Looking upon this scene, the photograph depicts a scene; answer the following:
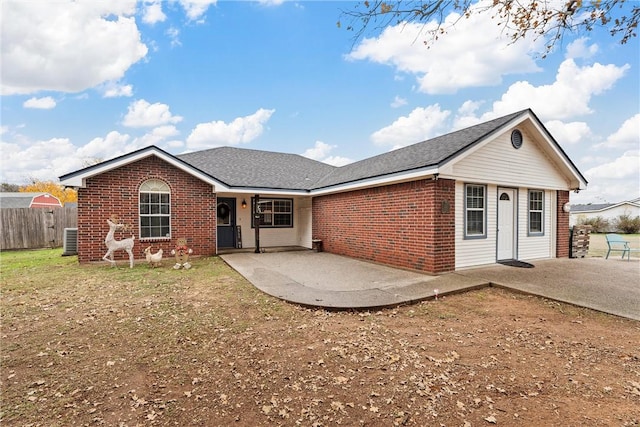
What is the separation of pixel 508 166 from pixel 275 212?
31.3 feet

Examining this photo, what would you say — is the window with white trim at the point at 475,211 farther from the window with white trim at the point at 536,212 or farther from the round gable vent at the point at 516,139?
the window with white trim at the point at 536,212

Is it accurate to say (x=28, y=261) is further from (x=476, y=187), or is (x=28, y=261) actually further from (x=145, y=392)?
(x=476, y=187)

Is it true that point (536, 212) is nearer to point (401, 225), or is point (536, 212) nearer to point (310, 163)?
point (401, 225)

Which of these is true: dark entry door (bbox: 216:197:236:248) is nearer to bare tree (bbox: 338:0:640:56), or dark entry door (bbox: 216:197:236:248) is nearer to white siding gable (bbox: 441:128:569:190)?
white siding gable (bbox: 441:128:569:190)

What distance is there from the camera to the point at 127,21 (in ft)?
30.6

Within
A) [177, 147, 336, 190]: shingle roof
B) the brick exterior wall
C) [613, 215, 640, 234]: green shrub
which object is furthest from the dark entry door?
[613, 215, 640, 234]: green shrub

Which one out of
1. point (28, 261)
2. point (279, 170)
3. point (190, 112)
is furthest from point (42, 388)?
point (190, 112)

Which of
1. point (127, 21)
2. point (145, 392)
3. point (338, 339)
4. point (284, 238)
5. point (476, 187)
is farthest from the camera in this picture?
point (284, 238)

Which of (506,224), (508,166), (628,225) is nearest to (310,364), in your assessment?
(506,224)

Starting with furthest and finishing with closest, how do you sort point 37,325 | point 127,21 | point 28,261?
point 28,261, point 127,21, point 37,325

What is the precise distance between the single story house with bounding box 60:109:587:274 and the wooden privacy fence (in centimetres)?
697

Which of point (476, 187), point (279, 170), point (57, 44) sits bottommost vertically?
point (476, 187)

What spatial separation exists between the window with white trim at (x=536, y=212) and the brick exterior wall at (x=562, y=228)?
34.4 inches

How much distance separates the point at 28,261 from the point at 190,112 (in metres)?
10.0
